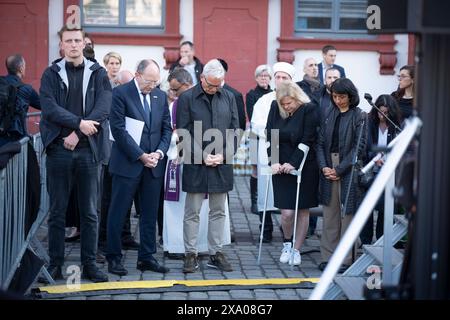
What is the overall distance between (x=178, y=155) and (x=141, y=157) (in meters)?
0.65

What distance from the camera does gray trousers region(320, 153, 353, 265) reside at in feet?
30.1

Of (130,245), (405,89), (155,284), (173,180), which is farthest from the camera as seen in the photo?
(405,89)

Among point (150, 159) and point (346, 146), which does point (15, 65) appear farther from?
point (346, 146)

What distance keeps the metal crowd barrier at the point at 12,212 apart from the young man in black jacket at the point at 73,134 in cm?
44

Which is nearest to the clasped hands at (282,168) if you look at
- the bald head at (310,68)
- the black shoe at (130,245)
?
the black shoe at (130,245)

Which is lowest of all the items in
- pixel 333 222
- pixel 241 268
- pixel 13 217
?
pixel 241 268

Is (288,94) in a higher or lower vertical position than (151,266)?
higher

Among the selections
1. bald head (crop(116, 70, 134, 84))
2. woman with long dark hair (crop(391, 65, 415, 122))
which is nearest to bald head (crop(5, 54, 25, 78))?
bald head (crop(116, 70, 134, 84))

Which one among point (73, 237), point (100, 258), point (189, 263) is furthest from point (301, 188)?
point (73, 237)

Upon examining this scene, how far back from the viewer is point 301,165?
9344 millimetres

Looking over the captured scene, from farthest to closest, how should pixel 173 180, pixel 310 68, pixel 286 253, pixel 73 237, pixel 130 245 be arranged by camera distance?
pixel 310 68
pixel 73 237
pixel 130 245
pixel 173 180
pixel 286 253

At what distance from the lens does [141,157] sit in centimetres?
864

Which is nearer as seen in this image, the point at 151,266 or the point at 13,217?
the point at 13,217
